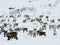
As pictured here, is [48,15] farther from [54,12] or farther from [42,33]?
[42,33]

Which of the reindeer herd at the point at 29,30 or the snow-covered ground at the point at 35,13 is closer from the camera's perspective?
the snow-covered ground at the point at 35,13

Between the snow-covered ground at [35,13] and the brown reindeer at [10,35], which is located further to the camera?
the brown reindeer at [10,35]

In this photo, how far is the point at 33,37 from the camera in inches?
213

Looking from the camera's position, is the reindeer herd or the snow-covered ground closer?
the snow-covered ground

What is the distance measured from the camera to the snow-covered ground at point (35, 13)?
17.0 ft

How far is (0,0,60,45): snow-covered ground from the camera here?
519cm

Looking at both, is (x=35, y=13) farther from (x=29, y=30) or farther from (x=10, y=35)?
(x=10, y=35)

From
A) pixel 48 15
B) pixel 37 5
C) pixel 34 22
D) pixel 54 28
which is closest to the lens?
pixel 54 28

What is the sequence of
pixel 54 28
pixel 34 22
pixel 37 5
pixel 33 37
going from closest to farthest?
pixel 33 37
pixel 54 28
pixel 34 22
pixel 37 5

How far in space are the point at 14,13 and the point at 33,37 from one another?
6.35ft

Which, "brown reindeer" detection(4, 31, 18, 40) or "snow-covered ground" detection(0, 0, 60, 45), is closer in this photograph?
"snow-covered ground" detection(0, 0, 60, 45)

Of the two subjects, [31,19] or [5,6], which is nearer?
[31,19]

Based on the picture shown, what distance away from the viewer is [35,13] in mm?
7066

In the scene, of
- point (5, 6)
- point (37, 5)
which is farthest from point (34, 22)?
point (5, 6)
